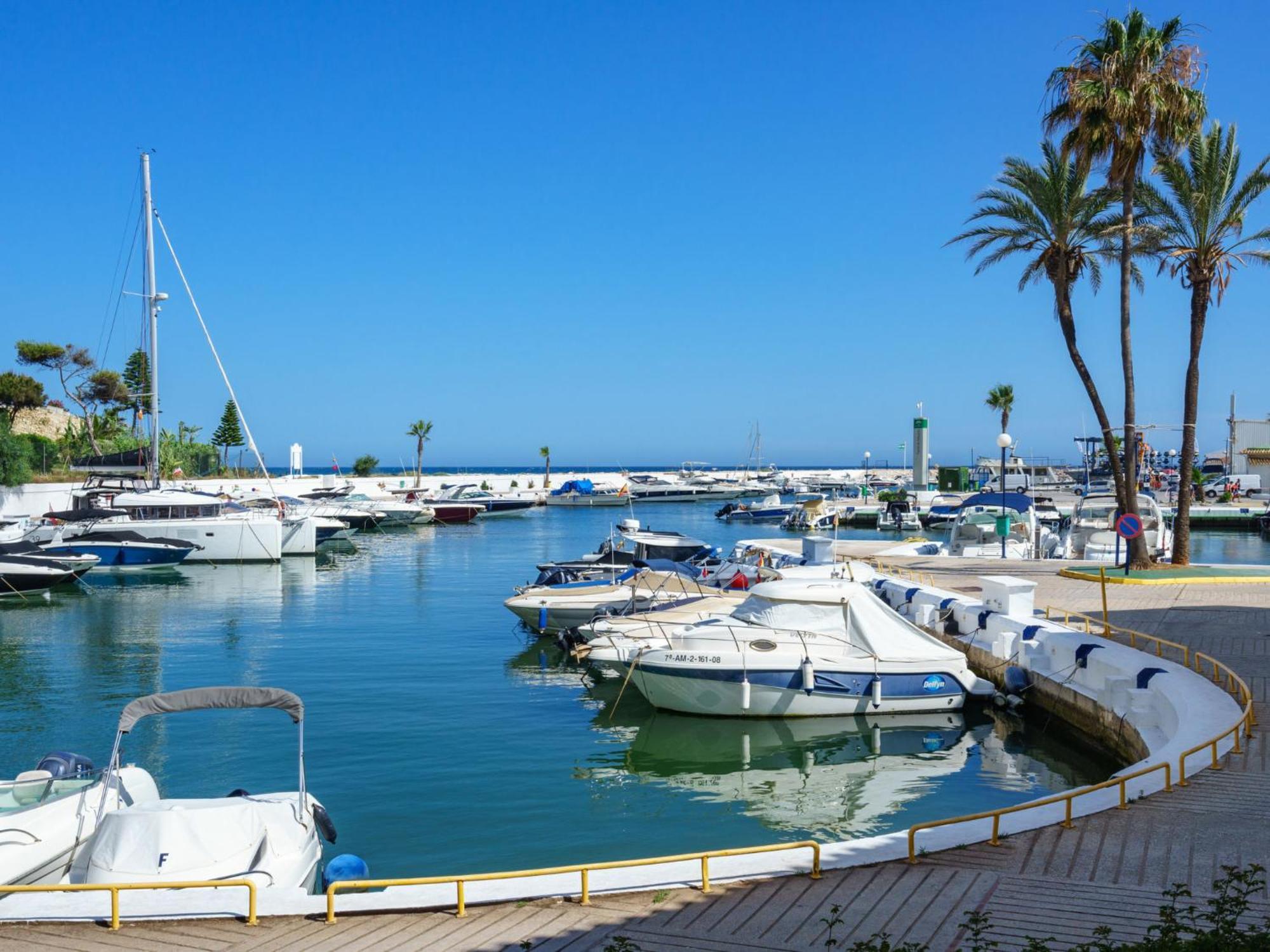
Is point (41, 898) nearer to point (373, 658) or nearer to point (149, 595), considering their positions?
point (373, 658)

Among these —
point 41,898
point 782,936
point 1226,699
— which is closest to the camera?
point 782,936

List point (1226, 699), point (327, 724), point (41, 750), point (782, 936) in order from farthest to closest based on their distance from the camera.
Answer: point (327, 724) < point (41, 750) < point (1226, 699) < point (782, 936)

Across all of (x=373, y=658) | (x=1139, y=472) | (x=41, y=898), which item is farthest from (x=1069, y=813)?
(x=1139, y=472)

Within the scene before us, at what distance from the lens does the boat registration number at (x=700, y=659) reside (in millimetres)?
19375

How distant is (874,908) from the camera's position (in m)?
8.17

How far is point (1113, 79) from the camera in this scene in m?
27.9

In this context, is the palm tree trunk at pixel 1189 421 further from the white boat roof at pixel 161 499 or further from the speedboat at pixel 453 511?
the speedboat at pixel 453 511

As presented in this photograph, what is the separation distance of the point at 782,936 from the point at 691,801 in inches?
311

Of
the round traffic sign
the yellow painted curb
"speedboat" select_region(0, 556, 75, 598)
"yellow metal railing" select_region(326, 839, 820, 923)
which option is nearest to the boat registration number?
"yellow metal railing" select_region(326, 839, 820, 923)

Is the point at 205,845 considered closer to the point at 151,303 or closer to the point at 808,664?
the point at 808,664

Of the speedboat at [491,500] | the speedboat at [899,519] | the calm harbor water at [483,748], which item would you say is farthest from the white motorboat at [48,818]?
the speedboat at [491,500]

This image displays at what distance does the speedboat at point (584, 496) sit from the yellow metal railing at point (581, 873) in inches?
3878

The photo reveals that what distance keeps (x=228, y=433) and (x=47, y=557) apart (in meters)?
73.8

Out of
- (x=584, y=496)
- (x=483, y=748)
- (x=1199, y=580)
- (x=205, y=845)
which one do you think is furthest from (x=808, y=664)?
(x=584, y=496)
